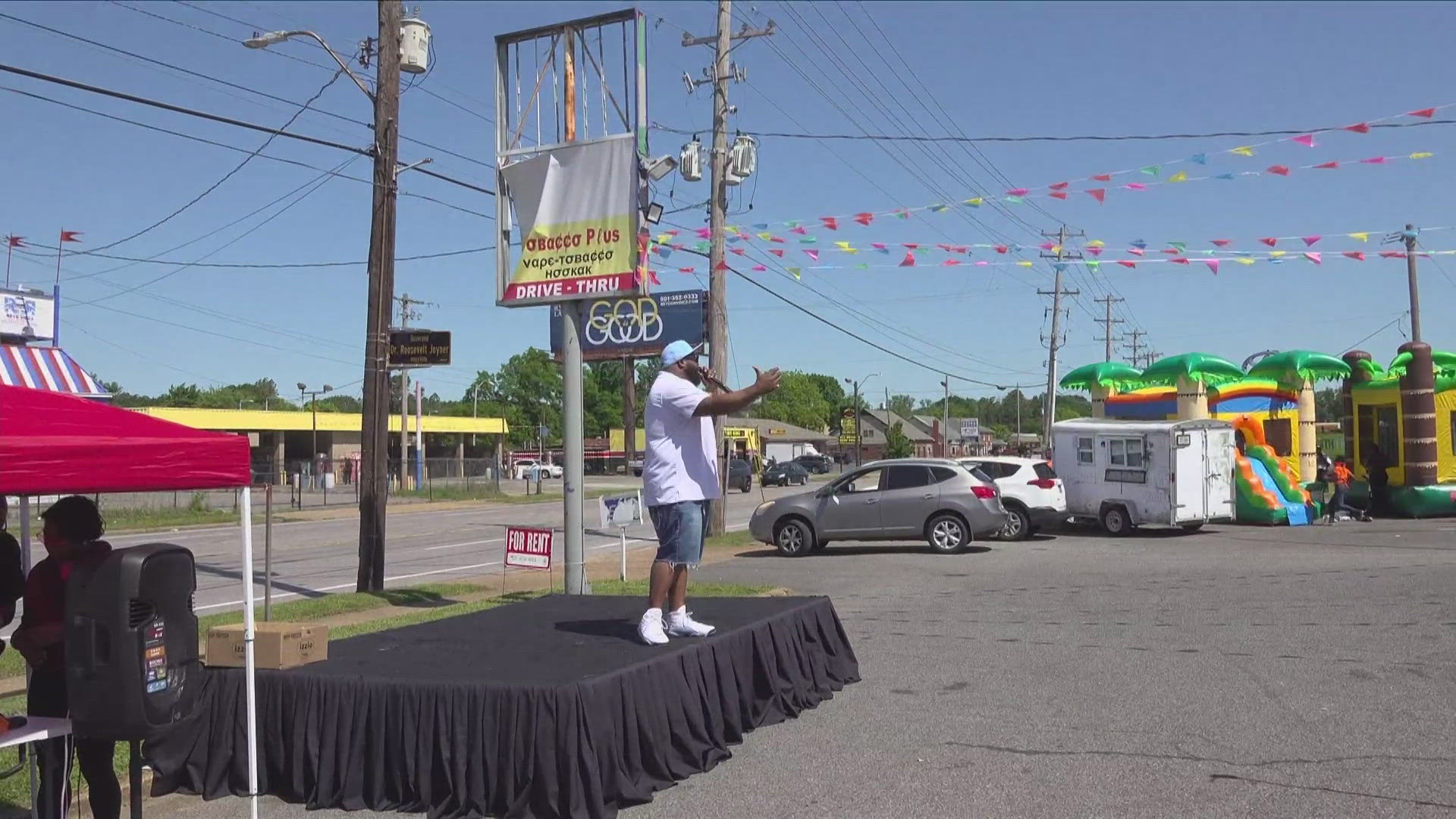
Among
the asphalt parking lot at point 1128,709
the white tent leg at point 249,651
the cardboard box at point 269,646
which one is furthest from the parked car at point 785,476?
the white tent leg at point 249,651

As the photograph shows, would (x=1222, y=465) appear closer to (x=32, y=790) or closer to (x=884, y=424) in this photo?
(x=32, y=790)

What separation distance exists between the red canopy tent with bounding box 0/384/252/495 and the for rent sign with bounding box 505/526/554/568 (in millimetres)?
8653

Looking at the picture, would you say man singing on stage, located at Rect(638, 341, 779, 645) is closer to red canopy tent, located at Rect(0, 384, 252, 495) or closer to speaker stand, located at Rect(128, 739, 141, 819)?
red canopy tent, located at Rect(0, 384, 252, 495)

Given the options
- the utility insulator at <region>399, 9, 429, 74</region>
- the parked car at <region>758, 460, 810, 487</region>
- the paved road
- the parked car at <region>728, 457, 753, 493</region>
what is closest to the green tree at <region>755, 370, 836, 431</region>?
the parked car at <region>758, 460, 810, 487</region>

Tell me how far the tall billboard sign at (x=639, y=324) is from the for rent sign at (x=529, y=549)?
25.9 m

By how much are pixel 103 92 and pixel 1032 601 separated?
38.5 ft

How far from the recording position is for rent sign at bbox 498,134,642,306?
10.7 m

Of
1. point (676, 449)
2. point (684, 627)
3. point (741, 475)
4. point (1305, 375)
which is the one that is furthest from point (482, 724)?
point (741, 475)

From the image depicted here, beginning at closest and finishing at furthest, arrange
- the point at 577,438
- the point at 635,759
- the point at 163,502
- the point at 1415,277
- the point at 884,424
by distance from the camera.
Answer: the point at 635,759 < the point at 577,438 < the point at 1415,277 < the point at 163,502 < the point at 884,424

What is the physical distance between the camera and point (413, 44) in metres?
13.9

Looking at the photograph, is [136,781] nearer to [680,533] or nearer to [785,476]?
[680,533]

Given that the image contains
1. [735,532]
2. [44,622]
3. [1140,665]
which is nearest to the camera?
[44,622]

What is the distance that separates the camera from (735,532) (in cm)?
2531

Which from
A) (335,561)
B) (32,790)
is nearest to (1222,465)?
(335,561)
